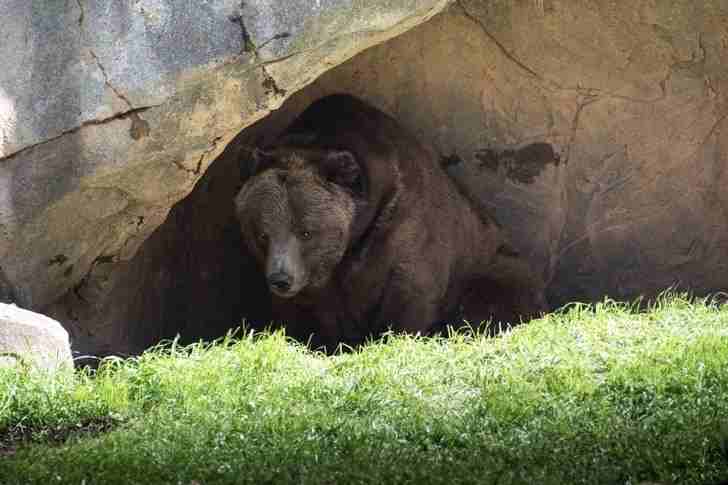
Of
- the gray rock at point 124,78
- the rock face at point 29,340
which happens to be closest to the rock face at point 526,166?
the gray rock at point 124,78

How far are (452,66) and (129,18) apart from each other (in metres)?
3.13

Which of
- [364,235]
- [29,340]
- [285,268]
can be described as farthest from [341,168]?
[29,340]

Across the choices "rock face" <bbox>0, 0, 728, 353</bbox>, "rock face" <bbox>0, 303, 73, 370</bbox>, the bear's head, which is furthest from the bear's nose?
"rock face" <bbox>0, 303, 73, 370</bbox>

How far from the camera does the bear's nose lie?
7.90 meters

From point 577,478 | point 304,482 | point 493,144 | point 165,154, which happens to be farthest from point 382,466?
point 493,144

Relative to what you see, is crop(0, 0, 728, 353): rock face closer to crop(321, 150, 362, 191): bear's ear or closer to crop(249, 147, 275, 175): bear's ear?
crop(249, 147, 275, 175): bear's ear

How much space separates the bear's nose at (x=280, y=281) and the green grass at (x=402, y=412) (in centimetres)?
92

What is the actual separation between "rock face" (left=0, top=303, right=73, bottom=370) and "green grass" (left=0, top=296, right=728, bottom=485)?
140mm

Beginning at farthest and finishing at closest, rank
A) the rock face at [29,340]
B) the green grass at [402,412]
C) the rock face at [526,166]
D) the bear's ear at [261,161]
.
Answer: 1. the bear's ear at [261,161]
2. the rock face at [526,166]
3. the rock face at [29,340]
4. the green grass at [402,412]

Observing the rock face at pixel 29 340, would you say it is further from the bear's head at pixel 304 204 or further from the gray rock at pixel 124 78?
the bear's head at pixel 304 204

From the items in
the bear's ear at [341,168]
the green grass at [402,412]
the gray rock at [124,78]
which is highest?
the gray rock at [124,78]

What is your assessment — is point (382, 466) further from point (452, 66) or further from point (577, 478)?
point (452, 66)

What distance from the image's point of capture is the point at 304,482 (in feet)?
16.0

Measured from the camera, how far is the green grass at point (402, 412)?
5020mm
